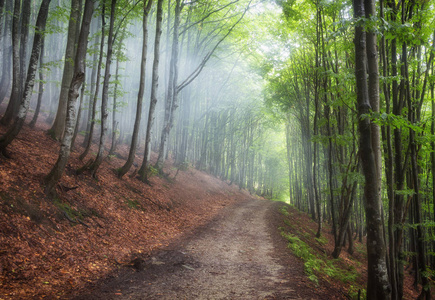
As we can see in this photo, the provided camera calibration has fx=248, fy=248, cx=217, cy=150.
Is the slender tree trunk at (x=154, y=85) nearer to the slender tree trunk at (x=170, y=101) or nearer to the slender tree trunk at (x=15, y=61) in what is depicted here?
the slender tree trunk at (x=170, y=101)

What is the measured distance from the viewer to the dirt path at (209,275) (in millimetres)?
4555

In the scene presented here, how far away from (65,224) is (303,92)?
50.3 ft

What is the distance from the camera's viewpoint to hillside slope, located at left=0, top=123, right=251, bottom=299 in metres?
4.34

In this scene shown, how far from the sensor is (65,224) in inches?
240

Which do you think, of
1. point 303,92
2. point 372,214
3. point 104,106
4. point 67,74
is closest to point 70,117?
point 104,106

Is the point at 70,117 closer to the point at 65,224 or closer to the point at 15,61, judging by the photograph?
the point at 65,224

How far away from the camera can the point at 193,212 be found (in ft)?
42.8

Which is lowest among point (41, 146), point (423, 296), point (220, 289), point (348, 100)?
point (423, 296)

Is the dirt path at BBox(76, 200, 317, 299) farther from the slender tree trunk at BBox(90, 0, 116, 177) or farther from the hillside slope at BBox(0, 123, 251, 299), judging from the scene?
the slender tree trunk at BBox(90, 0, 116, 177)

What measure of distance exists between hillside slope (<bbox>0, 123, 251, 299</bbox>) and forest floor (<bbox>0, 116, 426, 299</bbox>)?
0.02 metres

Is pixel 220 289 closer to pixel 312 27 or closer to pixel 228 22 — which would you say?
pixel 312 27

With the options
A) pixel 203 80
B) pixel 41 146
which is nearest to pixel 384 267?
pixel 41 146

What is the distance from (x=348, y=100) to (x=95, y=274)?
8.54 meters

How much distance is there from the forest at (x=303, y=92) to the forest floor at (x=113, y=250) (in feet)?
2.21
